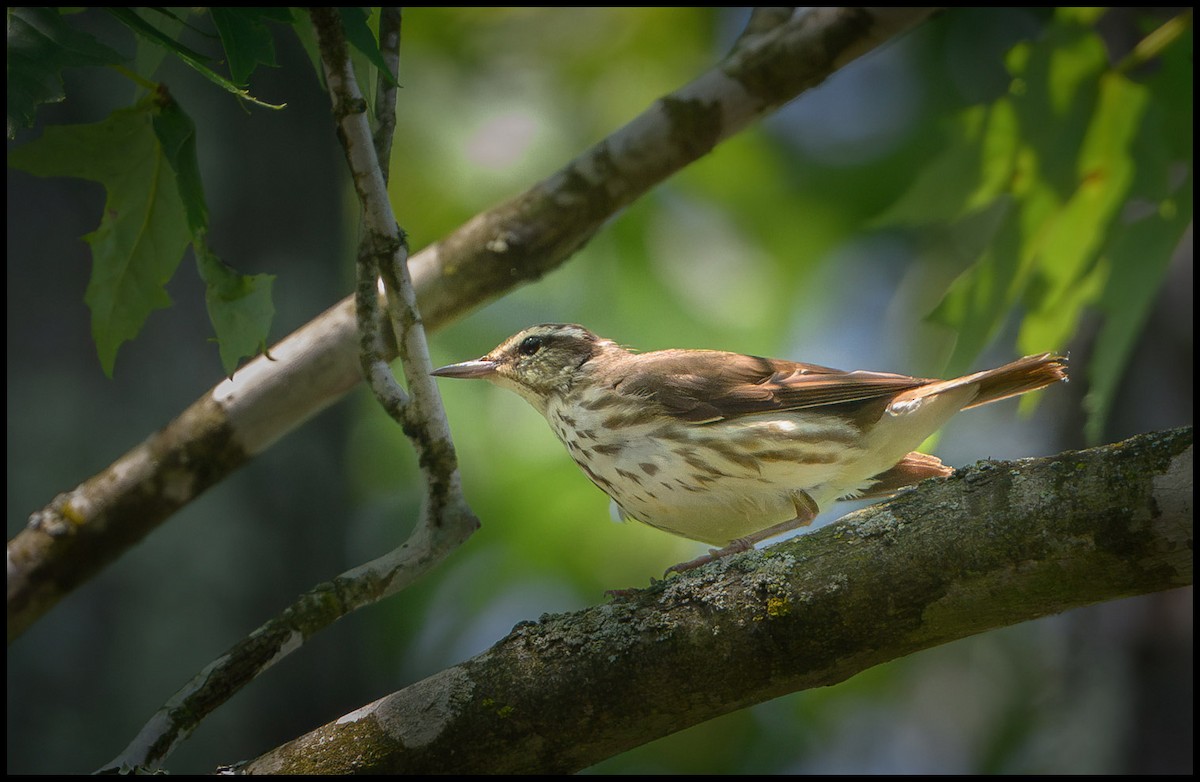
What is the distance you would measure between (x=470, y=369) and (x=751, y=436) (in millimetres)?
1181

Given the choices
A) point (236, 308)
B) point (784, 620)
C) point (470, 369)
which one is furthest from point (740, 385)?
point (236, 308)

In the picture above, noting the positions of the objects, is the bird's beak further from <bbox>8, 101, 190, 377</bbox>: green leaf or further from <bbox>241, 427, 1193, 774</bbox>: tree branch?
<bbox>241, 427, 1193, 774</bbox>: tree branch

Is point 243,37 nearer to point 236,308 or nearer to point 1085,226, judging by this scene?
point 236,308

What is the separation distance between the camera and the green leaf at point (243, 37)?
6.47ft

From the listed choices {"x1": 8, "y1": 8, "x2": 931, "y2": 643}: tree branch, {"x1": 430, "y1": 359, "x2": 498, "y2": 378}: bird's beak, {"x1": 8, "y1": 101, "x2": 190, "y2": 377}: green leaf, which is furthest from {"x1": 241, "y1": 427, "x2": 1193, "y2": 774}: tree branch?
{"x1": 430, "y1": 359, "x2": 498, "y2": 378}: bird's beak

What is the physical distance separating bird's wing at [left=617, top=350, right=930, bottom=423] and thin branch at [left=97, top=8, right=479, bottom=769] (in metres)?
1.16

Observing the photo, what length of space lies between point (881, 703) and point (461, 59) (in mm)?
5492

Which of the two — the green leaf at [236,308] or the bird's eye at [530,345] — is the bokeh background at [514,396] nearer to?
the bird's eye at [530,345]

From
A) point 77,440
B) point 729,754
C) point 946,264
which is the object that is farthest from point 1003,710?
point 77,440

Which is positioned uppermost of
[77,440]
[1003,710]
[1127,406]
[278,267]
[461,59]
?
[461,59]

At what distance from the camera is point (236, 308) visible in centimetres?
246

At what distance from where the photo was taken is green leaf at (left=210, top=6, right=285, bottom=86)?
197 cm

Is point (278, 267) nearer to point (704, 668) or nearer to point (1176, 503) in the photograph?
point (704, 668)

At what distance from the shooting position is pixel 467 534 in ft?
8.44
